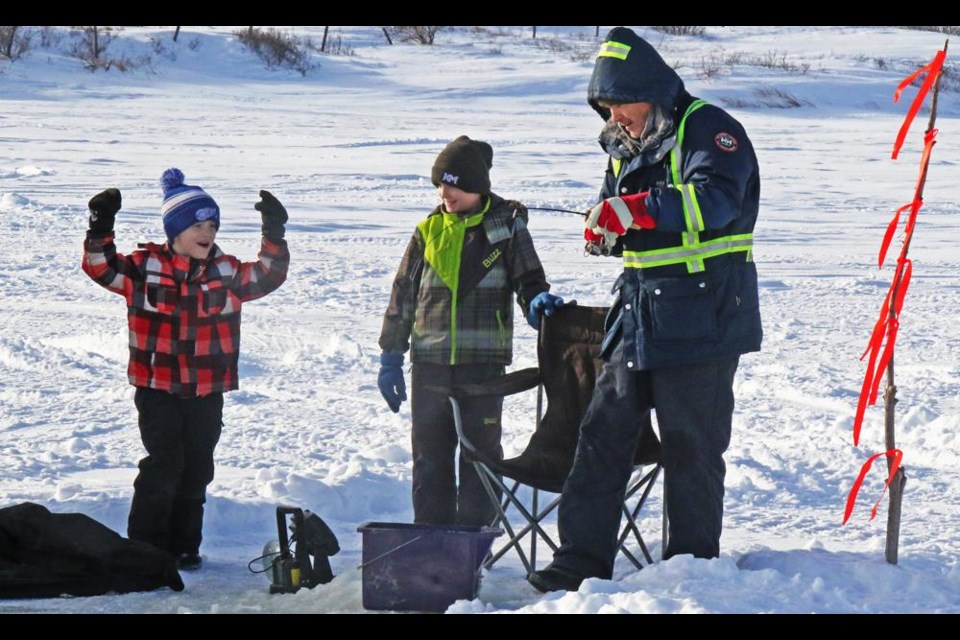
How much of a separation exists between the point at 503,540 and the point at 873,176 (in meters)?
12.5

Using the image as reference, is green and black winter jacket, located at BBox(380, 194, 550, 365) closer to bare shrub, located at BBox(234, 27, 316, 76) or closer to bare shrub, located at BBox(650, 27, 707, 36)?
bare shrub, located at BBox(234, 27, 316, 76)

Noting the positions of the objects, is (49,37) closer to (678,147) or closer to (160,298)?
(160,298)

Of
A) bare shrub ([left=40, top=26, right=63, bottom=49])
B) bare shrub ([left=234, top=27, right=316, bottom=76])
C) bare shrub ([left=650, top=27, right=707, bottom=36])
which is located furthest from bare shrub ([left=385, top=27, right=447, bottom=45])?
bare shrub ([left=40, top=26, right=63, bottom=49])

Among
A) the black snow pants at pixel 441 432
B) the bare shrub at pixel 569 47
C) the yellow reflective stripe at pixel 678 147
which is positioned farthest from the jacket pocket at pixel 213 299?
the bare shrub at pixel 569 47

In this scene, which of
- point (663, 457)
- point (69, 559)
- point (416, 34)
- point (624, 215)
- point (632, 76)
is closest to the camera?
point (624, 215)

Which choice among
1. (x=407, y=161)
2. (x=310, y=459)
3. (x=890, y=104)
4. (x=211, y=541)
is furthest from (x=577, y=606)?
(x=890, y=104)

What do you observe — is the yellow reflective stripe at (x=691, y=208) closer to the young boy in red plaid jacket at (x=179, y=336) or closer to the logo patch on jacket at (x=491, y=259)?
the logo patch on jacket at (x=491, y=259)

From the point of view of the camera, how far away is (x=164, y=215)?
4.38m

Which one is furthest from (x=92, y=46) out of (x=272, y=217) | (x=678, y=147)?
(x=678, y=147)

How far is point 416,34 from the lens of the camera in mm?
34562

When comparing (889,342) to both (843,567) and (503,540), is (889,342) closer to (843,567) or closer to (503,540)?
(843,567)

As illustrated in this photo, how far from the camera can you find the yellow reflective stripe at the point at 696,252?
3.65 meters

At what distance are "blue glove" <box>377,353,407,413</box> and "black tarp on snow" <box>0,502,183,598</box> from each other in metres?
0.82

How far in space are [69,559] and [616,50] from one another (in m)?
2.06
